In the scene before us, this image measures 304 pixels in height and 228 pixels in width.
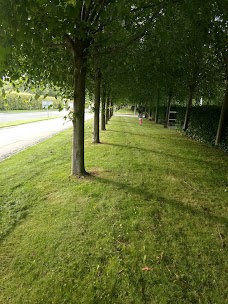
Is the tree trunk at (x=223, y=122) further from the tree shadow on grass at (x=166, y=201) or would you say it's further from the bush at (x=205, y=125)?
the tree shadow on grass at (x=166, y=201)

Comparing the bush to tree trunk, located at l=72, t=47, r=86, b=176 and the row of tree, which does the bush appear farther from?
tree trunk, located at l=72, t=47, r=86, b=176

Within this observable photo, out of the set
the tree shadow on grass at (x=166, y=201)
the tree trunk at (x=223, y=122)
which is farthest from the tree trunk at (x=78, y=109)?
the tree trunk at (x=223, y=122)

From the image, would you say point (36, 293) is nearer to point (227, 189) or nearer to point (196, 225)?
point (196, 225)

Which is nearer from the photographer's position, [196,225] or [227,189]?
[196,225]

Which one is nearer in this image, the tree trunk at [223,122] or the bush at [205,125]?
the tree trunk at [223,122]

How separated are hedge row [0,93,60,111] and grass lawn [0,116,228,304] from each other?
2133 millimetres

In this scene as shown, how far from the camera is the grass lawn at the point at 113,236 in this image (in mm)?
2924

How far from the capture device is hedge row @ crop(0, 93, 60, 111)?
228 inches

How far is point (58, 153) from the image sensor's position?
996 centimetres

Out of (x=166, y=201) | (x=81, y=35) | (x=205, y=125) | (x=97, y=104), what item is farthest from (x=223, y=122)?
(x=81, y=35)

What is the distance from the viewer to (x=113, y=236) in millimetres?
3967

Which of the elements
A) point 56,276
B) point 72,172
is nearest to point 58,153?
point 72,172

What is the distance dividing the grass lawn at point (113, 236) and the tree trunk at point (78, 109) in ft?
1.65

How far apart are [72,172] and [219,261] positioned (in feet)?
14.4
